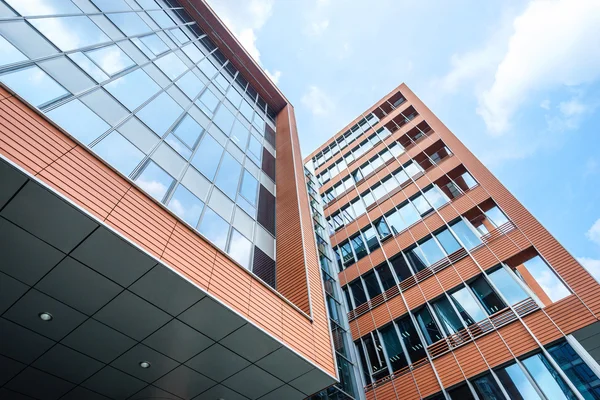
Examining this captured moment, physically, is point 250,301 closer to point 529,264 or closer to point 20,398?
point 20,398

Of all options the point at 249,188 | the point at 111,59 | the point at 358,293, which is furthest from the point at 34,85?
the point at 358,293

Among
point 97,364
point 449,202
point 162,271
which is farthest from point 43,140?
point 449,202

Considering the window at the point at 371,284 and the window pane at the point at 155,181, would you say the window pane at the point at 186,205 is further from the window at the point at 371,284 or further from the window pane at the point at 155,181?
the window at the point at 371,284

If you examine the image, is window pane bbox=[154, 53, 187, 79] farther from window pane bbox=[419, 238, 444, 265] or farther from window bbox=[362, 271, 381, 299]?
window pane bbox=[419, 238, 444, 265]

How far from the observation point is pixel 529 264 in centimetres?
1780

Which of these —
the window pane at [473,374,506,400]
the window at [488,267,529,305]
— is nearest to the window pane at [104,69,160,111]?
the window pane at [473,374,506,400]

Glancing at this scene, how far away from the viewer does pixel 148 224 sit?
798 cm

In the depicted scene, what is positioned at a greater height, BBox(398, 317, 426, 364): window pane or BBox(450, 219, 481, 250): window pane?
BBox(450, 219, 481, 250): window pane

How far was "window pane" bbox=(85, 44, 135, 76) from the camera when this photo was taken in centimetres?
1310

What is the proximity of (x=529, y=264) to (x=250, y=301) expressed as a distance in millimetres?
15419

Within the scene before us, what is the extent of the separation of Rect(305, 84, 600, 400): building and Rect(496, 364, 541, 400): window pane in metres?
0.04

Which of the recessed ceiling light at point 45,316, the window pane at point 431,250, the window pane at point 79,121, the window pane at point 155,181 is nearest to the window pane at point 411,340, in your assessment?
the window pane at point 431,250

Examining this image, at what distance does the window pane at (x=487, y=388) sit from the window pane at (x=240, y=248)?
1099 cm

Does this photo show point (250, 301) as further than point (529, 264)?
No
